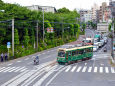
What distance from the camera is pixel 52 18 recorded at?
79438mm

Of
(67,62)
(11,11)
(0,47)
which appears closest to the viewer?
(67,62)

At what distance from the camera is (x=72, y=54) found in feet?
130

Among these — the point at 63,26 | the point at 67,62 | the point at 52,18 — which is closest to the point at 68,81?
the point at 67,62

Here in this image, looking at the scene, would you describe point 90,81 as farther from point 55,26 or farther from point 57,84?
point 55,26

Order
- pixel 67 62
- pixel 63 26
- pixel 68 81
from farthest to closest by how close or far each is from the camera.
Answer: pixel 63 26 → pixel 67 62 → pixel 68 81

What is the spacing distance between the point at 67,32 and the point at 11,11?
4130 cm

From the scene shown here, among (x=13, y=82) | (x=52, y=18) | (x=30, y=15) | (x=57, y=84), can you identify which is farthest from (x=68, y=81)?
(x=52, y=18)

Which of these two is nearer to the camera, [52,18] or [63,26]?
[52,18]

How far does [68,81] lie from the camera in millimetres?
25844

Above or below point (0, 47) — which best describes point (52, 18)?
above

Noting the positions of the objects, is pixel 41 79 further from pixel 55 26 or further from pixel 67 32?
pixel 67 32

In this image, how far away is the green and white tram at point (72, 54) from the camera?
3808cm

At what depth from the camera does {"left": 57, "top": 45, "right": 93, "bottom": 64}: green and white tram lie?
3808 cm

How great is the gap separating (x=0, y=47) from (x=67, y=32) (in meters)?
46.1
